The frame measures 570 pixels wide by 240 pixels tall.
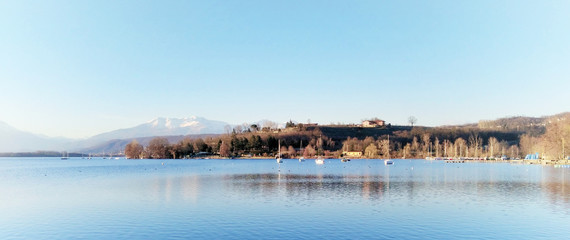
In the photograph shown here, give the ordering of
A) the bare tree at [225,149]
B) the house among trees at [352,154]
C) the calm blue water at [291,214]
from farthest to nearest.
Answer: the bare tree at [225,149] → the house among trees at [352,154] → the calm blue water at [291,214]

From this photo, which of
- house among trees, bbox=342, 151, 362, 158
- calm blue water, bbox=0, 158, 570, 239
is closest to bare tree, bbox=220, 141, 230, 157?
house among trees, bbox=342, 151, 362, 158

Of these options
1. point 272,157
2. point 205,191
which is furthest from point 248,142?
point 205,191

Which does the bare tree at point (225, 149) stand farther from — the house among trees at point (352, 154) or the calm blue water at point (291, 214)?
the calm blue water at point (291, 214)

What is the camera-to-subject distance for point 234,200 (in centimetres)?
3469

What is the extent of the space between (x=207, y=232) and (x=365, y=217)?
908cm

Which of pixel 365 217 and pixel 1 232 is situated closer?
pixel 1 232

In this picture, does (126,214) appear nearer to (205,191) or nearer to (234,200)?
(234,200)

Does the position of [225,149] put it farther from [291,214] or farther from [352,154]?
[291,214]

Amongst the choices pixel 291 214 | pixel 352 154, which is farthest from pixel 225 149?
pixel 291 214

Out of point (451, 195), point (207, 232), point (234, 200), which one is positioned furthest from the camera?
point (451, 195)

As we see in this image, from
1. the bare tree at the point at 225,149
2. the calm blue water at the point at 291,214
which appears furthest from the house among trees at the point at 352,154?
the calm blue water at the point at 291,214

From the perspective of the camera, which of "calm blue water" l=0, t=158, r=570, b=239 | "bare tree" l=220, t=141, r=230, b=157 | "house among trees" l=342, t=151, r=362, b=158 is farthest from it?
"bare tree" l=220, t=141, r=230, b=157

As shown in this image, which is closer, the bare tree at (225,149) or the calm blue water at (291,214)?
the calm blue water at (291,214)

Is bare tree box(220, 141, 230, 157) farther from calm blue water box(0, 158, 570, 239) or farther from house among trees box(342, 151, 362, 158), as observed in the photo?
calm blue water box(0, 158, 570, 239)
